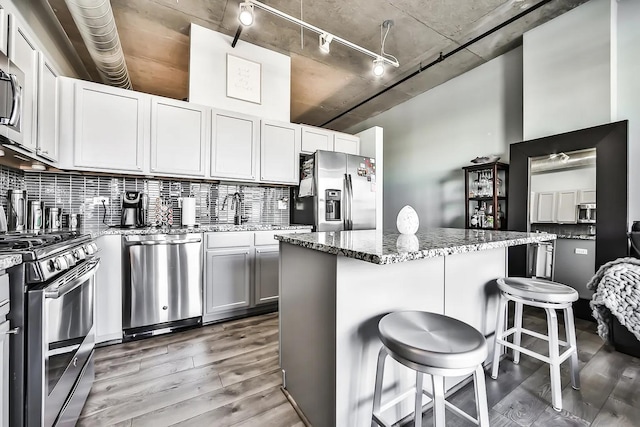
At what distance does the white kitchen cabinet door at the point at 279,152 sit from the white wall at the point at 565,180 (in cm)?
291

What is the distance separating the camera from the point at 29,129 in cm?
178

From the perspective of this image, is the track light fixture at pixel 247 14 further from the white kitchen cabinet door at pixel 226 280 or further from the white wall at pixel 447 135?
the white wall at pixel 447 135

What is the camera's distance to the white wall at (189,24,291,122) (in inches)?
118

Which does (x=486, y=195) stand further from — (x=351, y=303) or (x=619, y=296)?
(x=351, y=303)

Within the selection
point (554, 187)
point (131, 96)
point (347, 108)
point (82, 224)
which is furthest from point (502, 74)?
point (82, 224)

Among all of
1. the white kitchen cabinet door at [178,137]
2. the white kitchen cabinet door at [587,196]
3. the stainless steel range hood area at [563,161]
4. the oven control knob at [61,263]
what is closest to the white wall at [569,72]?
the stainless steel range hood area at [563,161]

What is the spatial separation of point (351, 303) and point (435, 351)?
15.2 inches

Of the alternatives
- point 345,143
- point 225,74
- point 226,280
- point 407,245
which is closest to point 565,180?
point 345,143

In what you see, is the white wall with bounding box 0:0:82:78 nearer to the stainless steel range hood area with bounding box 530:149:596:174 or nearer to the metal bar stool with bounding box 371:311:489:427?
the metal bar stool with bounding box 371:311:489:427

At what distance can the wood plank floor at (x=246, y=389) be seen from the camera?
1383mm

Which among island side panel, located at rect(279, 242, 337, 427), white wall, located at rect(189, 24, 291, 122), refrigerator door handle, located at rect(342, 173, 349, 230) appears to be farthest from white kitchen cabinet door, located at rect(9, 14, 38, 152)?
refrigerator door handle, located at rect(342, 173, 349, 230)

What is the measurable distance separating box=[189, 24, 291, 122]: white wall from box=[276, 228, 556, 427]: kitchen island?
237cm

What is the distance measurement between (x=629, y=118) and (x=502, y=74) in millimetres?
1489

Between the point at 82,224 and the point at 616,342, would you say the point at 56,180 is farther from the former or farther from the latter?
the point at 616,342
